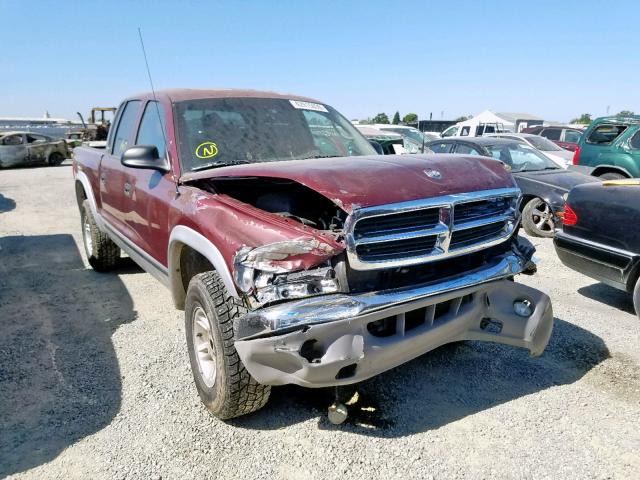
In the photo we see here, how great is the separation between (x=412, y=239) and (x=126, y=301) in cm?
330

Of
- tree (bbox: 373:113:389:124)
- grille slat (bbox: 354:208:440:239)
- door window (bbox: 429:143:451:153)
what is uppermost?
grille slat (bbox: 354:208:440:239)

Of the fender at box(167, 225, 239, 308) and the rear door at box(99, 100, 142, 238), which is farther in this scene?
the rear door at box(99, 100, 142, 238)

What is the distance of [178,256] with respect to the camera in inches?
128

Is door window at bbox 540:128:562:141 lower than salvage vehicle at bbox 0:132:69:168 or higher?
higher

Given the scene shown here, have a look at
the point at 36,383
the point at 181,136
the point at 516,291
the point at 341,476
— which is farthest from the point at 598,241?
the point at 36,383

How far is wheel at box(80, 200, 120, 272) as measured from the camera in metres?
5.39

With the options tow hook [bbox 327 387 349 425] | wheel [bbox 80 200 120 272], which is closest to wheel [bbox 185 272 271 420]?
tow hook [bbox 327 387 349 425]

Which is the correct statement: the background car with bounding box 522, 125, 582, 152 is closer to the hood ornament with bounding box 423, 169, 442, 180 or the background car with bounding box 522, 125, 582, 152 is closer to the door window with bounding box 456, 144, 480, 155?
the door window with bounding box 456, 144, 480, 155

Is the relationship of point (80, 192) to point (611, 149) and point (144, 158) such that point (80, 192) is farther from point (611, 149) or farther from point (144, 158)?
point (611, 149)

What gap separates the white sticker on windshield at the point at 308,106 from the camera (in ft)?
13.3

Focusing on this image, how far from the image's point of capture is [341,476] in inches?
94.2

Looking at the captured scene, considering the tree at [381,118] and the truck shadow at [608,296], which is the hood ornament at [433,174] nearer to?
the truck shadow at [608,296]

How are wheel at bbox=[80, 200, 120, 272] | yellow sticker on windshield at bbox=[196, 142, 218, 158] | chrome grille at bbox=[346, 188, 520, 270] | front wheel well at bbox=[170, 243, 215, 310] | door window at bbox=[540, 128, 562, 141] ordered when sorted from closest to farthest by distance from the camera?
chrome grille at bbox=[346, 188, 520, 270] < front wheel well at bbox=[170, 243, 215, 310] < yellow sticker on windshield at bbox=[196, 142, 218, 158] < wheel at bbox=[80, 200, 120, 272] < door window at bbox=[540, 128, 562, 141]

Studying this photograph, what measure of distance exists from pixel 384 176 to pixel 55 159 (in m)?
21.4
